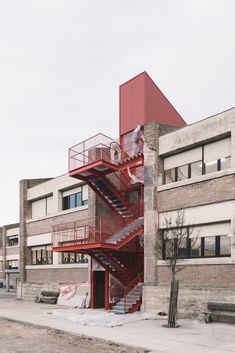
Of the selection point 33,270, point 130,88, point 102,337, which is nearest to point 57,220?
point 33,270

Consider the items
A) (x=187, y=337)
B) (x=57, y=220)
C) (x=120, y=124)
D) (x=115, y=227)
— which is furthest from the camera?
(x=57, y=220)

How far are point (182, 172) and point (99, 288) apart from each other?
10021 millimetres

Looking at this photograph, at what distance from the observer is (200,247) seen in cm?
2375

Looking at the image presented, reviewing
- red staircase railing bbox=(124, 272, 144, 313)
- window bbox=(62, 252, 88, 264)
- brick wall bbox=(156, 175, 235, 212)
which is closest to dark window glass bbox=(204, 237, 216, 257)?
brick wall bbox=(156, 175, 235, 212)

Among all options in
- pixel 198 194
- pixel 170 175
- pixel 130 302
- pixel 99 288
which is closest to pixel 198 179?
pixel 198 194

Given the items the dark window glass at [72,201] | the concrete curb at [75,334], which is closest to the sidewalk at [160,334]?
the concrete curb at [75,334]

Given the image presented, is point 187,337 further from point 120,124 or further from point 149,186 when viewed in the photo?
point 120,124

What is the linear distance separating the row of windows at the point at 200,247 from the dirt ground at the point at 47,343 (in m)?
6.14

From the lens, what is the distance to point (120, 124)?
32.2m

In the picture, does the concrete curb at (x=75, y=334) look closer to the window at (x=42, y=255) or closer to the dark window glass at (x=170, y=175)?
the dark window glass at (x=170, y=175)

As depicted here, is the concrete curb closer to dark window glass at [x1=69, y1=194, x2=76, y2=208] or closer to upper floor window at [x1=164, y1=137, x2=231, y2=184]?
upper floor window at [x1=164, y1=137, x2=231, y2=184]

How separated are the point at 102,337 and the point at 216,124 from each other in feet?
37.3

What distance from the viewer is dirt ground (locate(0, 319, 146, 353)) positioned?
609 inches

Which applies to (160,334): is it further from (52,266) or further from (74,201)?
(52,266)
